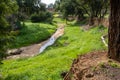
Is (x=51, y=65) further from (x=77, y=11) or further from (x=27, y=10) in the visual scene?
(x=27, y=10)

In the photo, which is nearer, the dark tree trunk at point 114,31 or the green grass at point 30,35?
the dark tree trunk at point 114,31

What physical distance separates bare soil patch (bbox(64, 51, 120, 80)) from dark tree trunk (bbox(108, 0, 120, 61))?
1.44 ft

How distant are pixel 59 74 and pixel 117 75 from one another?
9.88m

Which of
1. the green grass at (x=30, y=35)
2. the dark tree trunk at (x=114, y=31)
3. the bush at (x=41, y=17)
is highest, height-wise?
the dark tree trunk at (x=114, y=31)

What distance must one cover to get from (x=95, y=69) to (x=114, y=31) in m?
2.26

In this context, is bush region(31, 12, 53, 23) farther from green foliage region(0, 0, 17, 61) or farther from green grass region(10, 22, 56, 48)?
green foliage region(0, 0, 17, 61)

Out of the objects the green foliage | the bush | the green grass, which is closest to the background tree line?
the green grass

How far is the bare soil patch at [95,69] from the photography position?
931 cm

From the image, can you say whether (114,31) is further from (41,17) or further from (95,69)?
(41,17)

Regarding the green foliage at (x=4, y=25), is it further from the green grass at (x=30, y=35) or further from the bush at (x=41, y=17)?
the bush at (x=41, y=17)

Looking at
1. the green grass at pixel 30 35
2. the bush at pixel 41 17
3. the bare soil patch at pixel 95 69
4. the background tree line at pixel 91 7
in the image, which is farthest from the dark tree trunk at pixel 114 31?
the bush at pixel 41 17

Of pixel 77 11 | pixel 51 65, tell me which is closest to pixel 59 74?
pixel 51 65

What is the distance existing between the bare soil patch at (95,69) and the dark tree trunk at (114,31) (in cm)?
44

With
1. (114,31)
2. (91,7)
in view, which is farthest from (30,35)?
(114,31)
